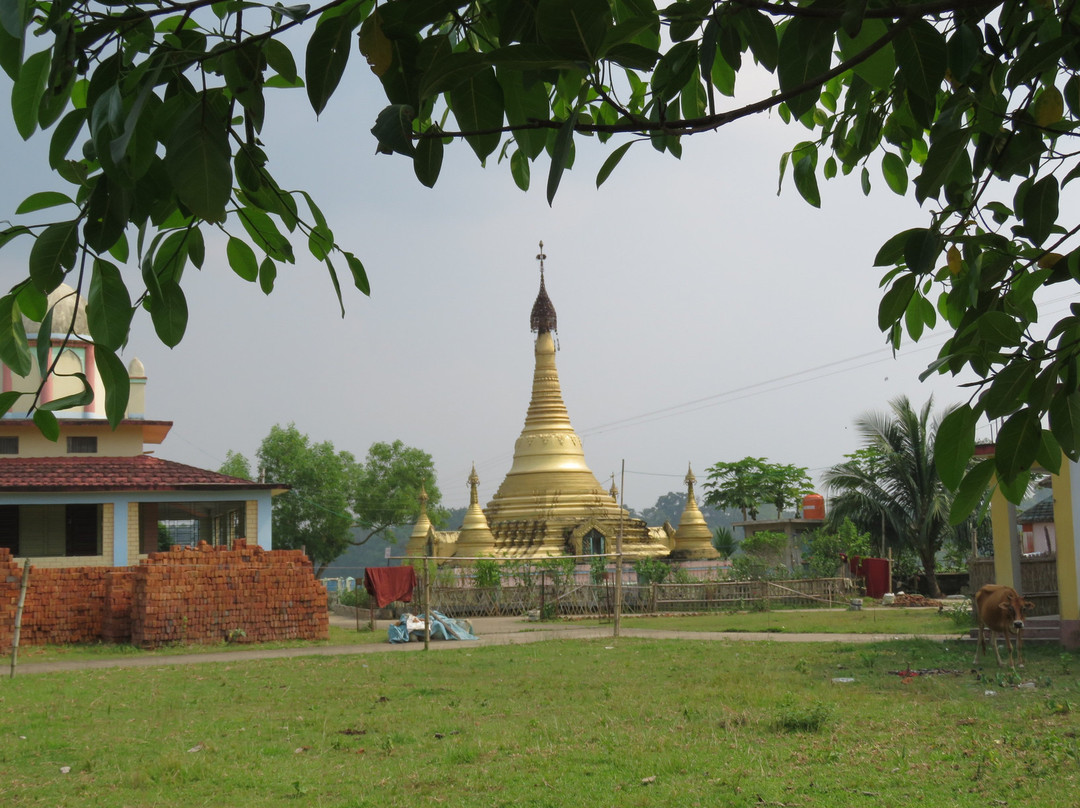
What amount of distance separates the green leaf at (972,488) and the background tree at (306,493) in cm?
4416

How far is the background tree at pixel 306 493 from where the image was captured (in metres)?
45.2

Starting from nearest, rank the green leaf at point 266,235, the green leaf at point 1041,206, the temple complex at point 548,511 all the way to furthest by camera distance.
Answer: the green leaf at point 266,235 < the green leaf at point 1041,206 < the temple complex at point 548,511

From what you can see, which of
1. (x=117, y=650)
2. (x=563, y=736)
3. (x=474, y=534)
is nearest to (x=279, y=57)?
(x=563, y=736)

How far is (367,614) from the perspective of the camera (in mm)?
26172

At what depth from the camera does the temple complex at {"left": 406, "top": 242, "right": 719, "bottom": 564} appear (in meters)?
29.9

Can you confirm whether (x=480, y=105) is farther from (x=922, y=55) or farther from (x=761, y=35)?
(x=922, y=55)

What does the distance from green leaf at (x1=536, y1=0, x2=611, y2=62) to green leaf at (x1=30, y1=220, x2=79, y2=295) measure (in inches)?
28.0

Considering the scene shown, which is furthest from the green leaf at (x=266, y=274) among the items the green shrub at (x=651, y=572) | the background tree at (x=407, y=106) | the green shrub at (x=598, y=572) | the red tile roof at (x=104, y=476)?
the green shrub at (x=651, y=572)

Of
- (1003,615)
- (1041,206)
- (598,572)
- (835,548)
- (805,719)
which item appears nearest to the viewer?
(1041,206)

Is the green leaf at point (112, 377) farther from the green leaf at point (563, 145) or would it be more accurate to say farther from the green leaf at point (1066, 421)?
the green leaf at point (1066, 421)

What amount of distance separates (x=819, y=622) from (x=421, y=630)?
7290mm

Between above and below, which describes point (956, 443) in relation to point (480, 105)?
below

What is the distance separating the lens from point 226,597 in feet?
54.4

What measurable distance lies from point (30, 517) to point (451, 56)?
847 inches
